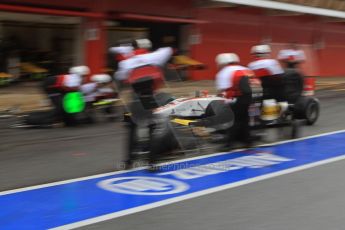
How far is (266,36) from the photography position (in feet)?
93.2

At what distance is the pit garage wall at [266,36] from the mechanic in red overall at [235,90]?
14442mm

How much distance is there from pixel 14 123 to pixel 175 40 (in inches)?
485

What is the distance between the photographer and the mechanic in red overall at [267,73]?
10609 mm

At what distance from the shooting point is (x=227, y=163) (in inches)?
335

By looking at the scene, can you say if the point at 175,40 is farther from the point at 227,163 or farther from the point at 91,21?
the point at 227,163

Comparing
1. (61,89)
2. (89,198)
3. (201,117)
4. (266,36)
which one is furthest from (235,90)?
(266,36)

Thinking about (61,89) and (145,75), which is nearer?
(145,75)

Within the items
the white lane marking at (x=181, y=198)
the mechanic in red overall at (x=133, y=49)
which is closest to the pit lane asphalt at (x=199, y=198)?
the white lane marking at (x=181, y=198)

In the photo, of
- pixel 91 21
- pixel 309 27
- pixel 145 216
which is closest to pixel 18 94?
pixel 91 21

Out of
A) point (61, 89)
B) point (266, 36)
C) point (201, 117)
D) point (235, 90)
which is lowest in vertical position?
point (201, 117)

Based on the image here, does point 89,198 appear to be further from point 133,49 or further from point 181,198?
point 133,49

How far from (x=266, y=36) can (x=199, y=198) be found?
2311cm

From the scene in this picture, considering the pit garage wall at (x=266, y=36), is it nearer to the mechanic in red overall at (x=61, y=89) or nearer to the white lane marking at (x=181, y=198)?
the mechanic in red overall at (x=61, y=89)

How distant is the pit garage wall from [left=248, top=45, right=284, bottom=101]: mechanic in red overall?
513 inches
